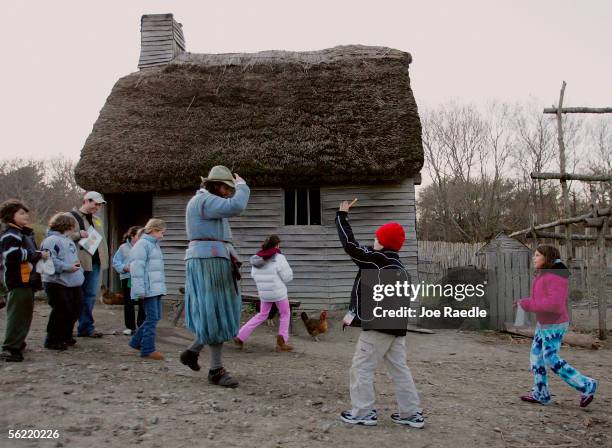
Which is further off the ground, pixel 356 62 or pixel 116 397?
pixel 356 62

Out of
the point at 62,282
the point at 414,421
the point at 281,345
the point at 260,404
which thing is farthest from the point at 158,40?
the point at 414,421

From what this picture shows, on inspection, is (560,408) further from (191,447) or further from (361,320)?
(191,447)

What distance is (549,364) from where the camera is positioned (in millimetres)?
4312

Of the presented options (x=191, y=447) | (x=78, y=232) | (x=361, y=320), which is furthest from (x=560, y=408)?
(x=78, y=232)

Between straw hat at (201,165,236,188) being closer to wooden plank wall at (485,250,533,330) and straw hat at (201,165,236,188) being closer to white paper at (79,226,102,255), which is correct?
white paper at (79,226,102,255)

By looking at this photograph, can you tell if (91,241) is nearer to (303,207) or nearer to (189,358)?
(189,358)

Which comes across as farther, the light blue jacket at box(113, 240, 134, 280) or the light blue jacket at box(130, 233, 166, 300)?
the light blue jacket at box(113, 240, 134, 280)

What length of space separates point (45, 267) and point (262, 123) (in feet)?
20.2

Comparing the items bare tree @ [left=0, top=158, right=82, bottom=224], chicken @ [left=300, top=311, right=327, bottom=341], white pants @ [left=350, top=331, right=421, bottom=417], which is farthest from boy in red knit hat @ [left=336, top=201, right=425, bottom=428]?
bare tree @ [left=0, top=158, right=82, bottom=224]

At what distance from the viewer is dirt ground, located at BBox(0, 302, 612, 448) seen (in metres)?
3.31

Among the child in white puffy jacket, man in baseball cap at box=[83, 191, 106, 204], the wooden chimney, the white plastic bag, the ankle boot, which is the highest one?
the wooden chimney

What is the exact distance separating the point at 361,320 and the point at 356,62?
9.09 m

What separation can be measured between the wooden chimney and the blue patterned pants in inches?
430

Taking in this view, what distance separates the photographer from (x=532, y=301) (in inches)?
173
